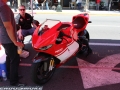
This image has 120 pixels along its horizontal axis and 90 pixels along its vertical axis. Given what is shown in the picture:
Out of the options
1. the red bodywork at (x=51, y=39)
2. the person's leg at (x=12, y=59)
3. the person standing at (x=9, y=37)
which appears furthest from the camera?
the red bodywork at (x=51, y=39)

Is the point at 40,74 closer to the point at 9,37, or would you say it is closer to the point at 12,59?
the point at 12,59

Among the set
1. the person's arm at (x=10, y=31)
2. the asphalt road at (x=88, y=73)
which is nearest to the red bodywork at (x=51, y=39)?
the person's arm at (x=10, y=31)

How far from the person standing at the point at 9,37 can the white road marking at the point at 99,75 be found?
53.7 inches

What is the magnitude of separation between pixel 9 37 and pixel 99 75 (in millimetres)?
2137

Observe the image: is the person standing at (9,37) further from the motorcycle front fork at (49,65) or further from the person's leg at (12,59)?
the motorcycle front fork at (49,65)

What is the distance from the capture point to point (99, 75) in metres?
3.66

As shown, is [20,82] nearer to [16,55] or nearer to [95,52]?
[16,55]

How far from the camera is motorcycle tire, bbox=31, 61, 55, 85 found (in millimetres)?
3043

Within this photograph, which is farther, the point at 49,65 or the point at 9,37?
the point at 49,65

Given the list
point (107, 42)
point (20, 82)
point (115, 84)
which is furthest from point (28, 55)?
point (107, 42)

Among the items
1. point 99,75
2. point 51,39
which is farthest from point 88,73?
point 51,39

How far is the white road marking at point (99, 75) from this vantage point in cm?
335

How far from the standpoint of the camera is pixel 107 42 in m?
6.02

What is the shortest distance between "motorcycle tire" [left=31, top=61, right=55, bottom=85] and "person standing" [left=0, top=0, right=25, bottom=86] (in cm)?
31
